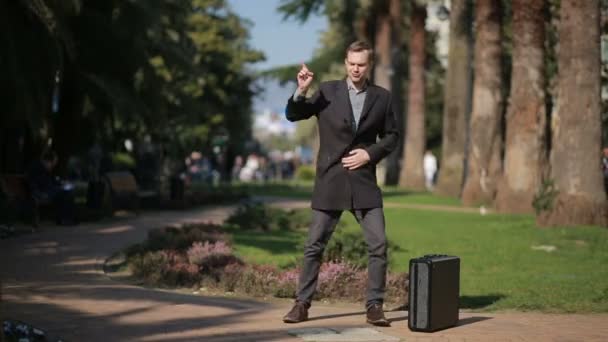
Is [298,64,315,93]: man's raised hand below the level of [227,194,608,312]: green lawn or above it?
above

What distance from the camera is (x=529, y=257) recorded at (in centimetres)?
1616

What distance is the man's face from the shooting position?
8609mm

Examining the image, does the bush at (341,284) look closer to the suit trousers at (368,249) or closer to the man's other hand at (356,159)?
the suit trousers at (368,249)

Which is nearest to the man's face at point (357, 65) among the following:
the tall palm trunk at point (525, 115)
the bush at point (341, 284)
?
the bush at point (341, 284)

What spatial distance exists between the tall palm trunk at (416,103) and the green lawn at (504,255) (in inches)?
754

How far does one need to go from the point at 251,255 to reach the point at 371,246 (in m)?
6.50

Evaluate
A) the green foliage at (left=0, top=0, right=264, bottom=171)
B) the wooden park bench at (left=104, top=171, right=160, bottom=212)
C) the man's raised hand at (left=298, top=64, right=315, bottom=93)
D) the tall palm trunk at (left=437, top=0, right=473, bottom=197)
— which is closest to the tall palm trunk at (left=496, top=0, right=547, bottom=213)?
the green foliage at (left=0, top=0, right=264, bottom=171)

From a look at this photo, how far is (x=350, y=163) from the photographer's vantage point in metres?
8.66

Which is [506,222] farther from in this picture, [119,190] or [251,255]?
[251,255]

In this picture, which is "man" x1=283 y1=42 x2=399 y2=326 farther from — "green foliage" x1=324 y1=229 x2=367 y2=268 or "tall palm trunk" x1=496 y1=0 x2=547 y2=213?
"tall palm trunk" x1=496 y1=0 x2=547 y2=213

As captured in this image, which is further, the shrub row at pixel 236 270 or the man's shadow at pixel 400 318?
the shrub row at pixel 236 270

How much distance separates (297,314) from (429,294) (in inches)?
38.5

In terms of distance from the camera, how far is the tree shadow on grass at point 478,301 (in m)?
10.9

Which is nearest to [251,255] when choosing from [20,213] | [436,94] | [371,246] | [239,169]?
[20,213]
